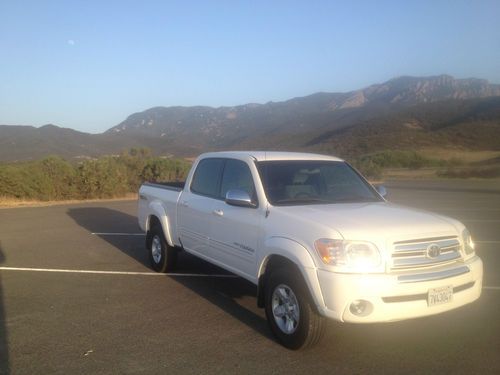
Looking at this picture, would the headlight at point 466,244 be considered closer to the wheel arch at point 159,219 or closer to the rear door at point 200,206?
the rear door at point 200,206

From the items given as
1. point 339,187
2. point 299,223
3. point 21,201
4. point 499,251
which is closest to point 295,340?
point 299,223

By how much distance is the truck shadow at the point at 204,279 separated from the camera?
232 inches

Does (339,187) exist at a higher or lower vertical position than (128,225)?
higher

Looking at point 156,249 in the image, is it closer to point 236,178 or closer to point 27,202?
point 236,178

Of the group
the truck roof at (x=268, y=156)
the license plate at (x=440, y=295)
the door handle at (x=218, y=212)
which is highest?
the truck roof at (x=268, y=156)

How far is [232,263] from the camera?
578 cm

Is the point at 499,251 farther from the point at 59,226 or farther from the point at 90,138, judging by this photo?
the point at 90,138

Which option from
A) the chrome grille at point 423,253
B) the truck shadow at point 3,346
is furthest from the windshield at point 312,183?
the truck shadow at point 3,346

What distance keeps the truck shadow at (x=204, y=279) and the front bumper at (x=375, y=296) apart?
1179mm

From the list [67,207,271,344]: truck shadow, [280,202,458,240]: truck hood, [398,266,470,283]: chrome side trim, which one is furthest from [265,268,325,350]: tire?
[398,266,470,283]: chrome side trim

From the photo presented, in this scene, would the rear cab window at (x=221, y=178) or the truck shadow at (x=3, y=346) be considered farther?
the rear cab window at (x=221, y=178)

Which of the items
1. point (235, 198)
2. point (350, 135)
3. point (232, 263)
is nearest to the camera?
point (235, 198)

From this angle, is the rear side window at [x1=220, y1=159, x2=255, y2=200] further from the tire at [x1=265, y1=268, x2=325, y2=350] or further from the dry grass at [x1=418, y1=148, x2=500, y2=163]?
the dry grass at [x1=418, y1=148, x2=500, y2=163]

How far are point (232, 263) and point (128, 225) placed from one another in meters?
8.23
